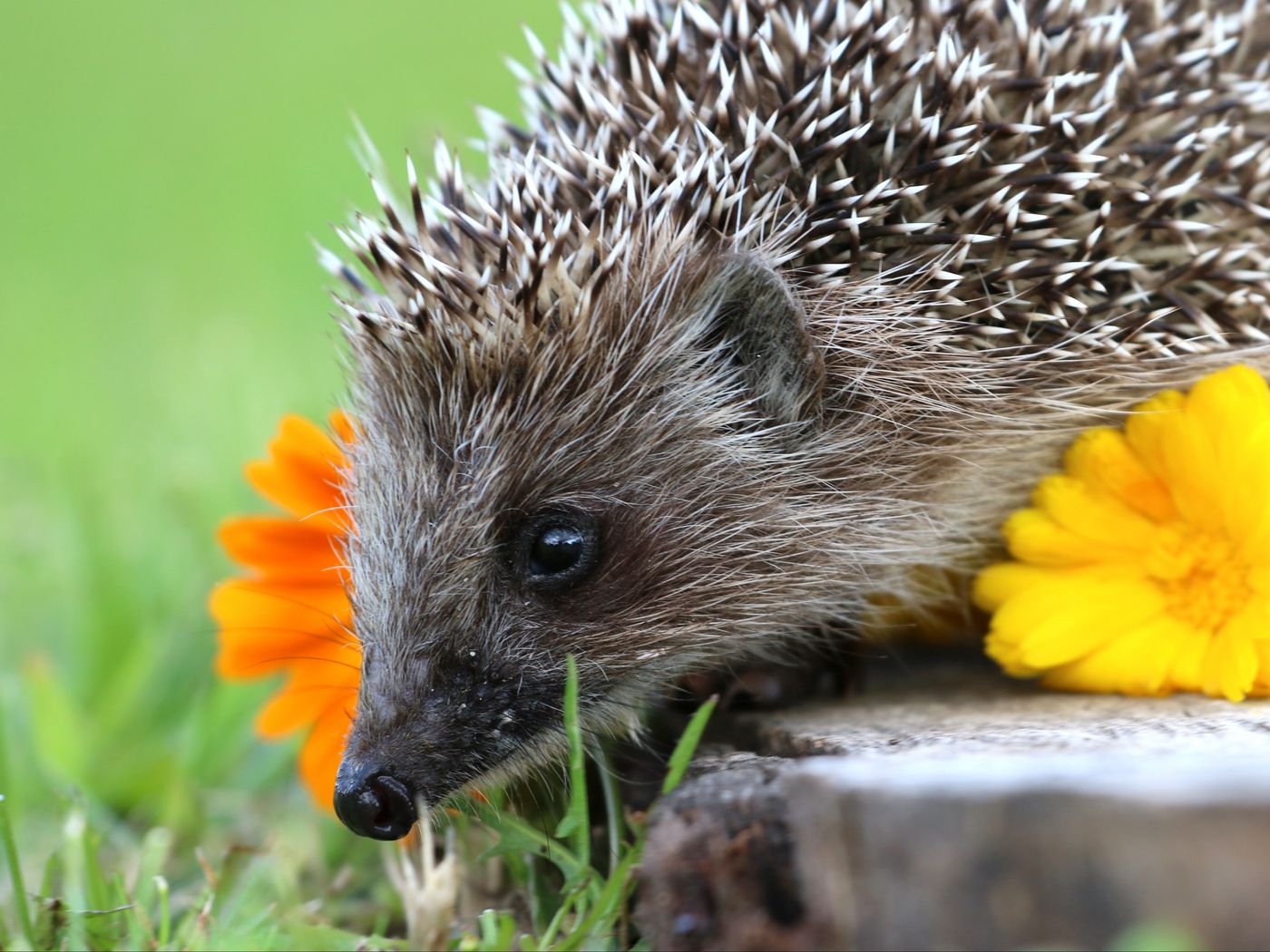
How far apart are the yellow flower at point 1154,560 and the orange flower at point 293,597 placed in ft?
3.94

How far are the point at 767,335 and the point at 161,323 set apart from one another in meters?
3.79

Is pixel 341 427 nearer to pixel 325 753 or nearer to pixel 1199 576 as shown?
pixel 325 753

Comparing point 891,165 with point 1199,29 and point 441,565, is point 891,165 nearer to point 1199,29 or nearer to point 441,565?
point 1199,29

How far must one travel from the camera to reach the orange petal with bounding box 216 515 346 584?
2.79m

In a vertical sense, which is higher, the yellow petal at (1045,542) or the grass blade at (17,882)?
the yellow petal at (1045,542)

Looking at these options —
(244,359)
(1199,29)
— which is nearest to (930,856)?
(1199,29)

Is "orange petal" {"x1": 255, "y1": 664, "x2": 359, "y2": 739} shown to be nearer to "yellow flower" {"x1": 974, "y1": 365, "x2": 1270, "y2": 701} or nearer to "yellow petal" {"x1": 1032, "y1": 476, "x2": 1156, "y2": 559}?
"yellow flower" {"x1": 974, "y1": 365, "x2": 1270, "y2": 701}

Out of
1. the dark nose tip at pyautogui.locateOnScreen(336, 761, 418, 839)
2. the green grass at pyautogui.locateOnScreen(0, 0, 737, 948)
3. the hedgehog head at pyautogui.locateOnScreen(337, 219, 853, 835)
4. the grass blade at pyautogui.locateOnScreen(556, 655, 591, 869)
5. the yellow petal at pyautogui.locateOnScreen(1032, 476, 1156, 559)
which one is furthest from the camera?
the green grass at pyautogui.locateOnScreen(0, 0, 737, 948)

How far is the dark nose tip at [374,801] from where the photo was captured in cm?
206

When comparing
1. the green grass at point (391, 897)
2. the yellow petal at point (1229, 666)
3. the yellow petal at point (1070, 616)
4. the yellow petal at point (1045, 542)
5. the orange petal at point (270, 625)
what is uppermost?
the orange petal at point (270, 625)

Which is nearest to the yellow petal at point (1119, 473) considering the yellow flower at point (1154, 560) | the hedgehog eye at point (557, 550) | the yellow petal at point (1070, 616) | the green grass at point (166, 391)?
the yellow flower at point (1154, 560)

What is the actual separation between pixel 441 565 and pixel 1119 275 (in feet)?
3.89

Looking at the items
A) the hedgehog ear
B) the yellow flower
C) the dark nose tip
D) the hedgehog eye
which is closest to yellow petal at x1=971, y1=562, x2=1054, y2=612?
the yellow flower

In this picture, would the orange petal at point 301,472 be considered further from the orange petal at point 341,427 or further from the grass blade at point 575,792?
the grass blade at point 575,792
